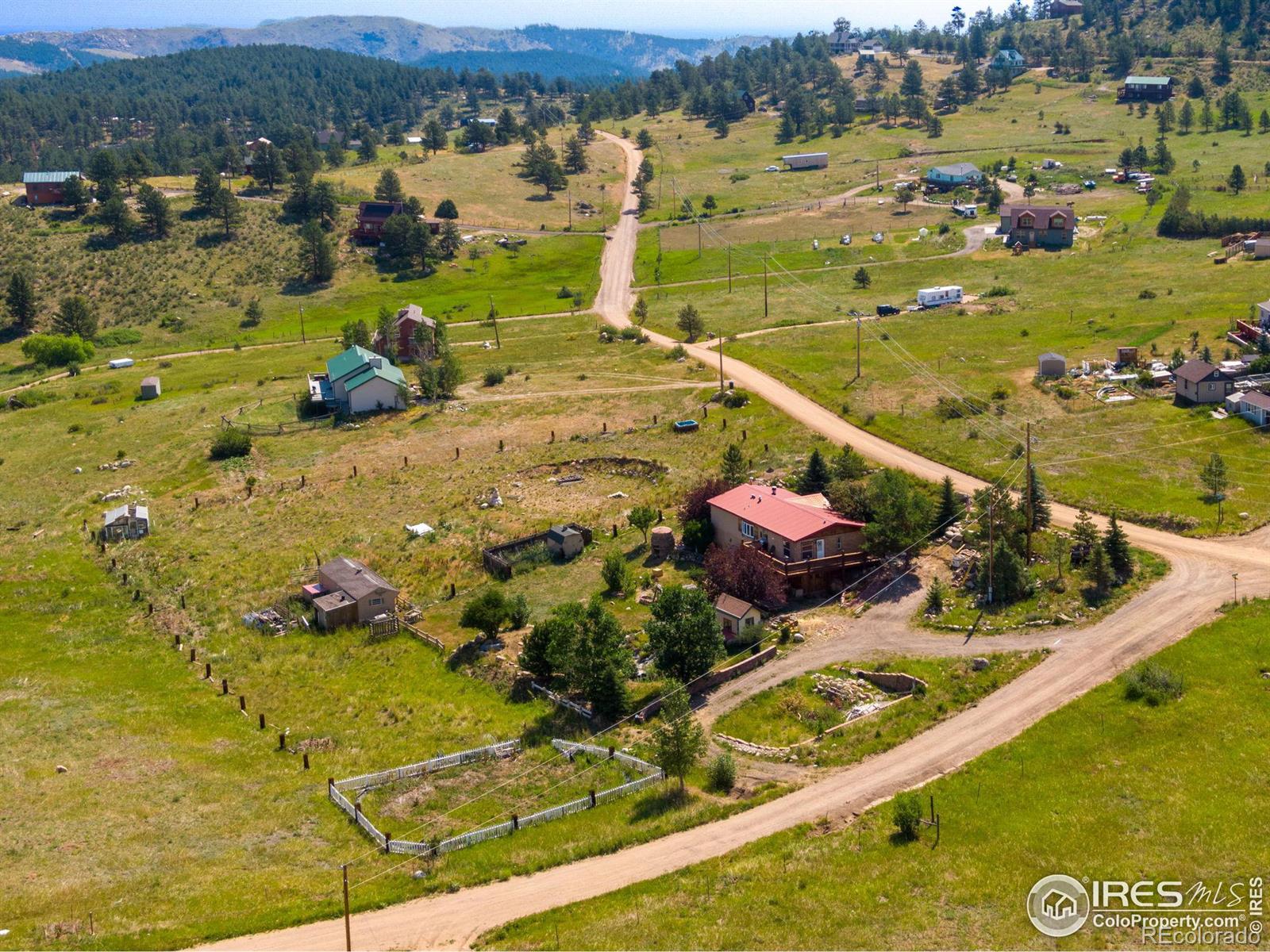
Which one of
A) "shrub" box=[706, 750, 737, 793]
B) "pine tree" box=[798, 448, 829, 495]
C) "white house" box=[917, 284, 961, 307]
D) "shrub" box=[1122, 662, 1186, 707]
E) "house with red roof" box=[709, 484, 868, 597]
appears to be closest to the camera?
"shrub" box=[706, 750, 737, 793]

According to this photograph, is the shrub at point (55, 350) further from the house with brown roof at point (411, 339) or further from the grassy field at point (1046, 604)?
the grassy field at point (1046, 604)

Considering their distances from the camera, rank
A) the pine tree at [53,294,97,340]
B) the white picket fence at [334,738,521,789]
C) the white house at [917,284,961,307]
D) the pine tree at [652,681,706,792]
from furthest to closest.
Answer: the pine tree at [53,294,97,340] < the white house at [917,284,961,307] < the white picket fence at [334,738,521,789] < the pine tree at [652,681,706,792]

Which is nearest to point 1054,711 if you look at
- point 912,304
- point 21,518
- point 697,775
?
point 697,775

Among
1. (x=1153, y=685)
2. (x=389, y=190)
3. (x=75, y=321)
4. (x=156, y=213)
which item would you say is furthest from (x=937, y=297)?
(x=156, y=213)

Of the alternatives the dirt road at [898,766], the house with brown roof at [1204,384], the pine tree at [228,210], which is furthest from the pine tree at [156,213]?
the house with brown roof at [1204,384]

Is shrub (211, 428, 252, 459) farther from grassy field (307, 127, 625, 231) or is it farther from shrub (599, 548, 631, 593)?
grassy field (307, 127, 625, 231)

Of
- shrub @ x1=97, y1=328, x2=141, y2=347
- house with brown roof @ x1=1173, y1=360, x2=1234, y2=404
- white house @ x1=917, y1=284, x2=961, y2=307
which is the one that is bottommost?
shrub @ x1=97, y1=328, x2=141, y2=347

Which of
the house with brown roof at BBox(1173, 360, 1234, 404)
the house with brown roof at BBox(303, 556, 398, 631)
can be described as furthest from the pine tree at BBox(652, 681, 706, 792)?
the house with brown roof at BBox(1173, 360, 1234, 404)

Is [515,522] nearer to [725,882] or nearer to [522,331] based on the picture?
[725,882]
